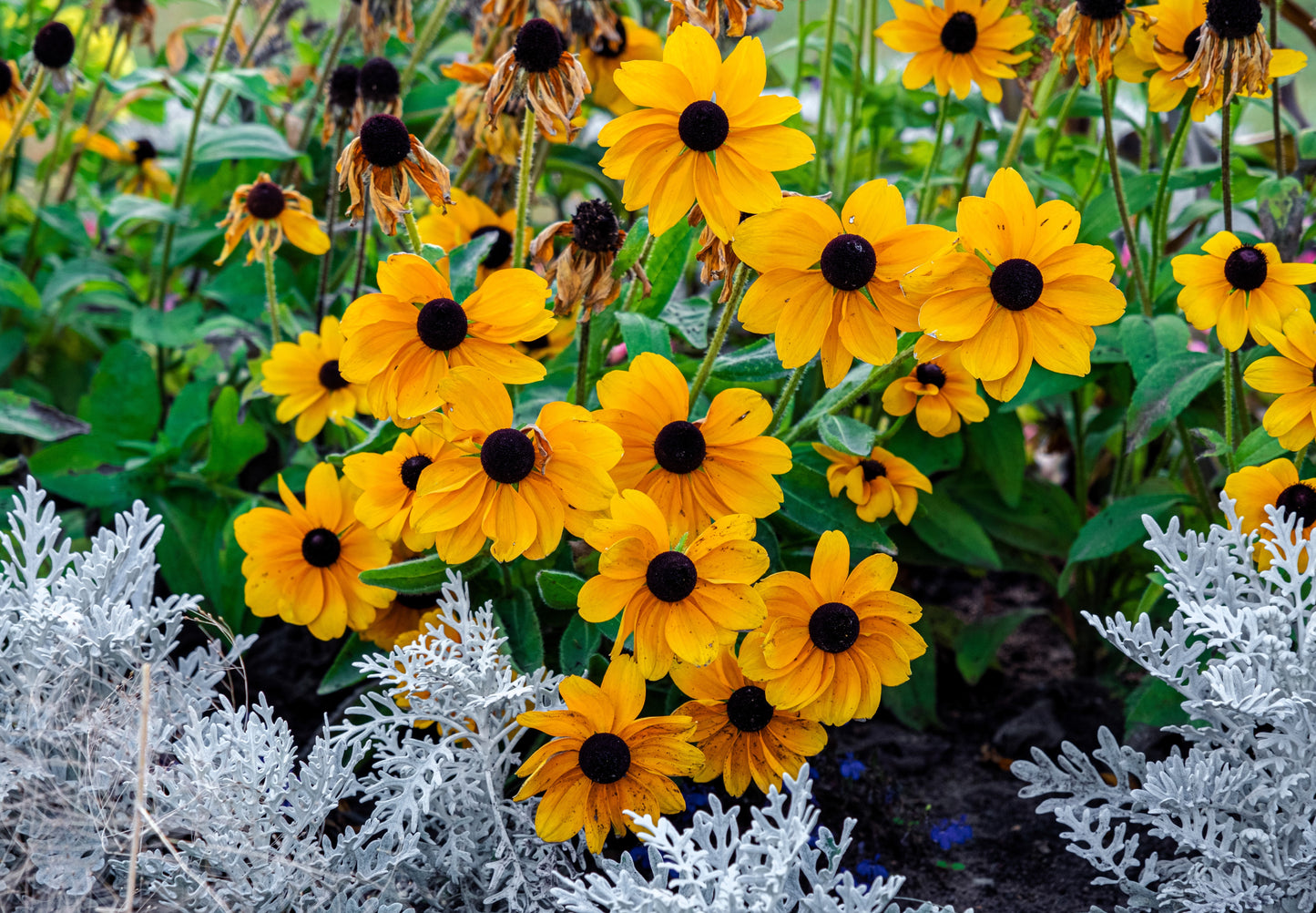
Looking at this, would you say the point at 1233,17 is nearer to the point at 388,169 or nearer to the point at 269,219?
the point at 388,169

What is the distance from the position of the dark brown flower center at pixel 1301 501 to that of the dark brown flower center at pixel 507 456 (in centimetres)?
79

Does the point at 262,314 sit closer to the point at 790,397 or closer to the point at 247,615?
the point at 247,615

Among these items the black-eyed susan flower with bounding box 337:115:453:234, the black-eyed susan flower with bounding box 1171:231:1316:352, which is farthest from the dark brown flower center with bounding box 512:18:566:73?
the black-eyed susan flower with bounding box 1171:231:1316:352

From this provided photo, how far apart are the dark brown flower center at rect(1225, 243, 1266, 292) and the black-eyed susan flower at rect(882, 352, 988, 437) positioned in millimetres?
299

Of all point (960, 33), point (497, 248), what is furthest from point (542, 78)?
point (960, 33)

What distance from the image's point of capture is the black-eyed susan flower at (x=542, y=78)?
117 cm

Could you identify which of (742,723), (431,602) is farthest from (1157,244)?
(431,602)

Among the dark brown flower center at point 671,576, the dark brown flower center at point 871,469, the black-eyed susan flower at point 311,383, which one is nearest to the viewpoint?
the dark brown flower center at point 671,576

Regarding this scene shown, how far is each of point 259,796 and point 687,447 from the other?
0.56 meters

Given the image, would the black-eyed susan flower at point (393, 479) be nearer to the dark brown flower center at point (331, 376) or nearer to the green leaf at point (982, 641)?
the dark brown flower center at point (331, 376)

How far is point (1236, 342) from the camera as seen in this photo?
1.23 meters

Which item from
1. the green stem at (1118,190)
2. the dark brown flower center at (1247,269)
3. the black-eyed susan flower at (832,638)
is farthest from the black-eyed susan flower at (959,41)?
the black-eyed susan flower at (832,638)

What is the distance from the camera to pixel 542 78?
119 centimetres

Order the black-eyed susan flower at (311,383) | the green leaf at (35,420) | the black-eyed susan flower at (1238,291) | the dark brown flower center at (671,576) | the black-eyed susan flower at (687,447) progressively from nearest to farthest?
the dark brown flower center at (671,576) → the black-eyed susan flower at (687,447) → the black-eyed susan flower at (1238,291) → the black-eyed susan flower at (311,383) → the green leaf at (35,420)
